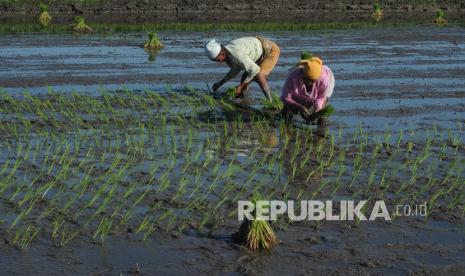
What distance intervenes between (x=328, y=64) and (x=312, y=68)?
20.4 feet

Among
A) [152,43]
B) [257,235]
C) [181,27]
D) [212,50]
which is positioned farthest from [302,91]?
[181,27]

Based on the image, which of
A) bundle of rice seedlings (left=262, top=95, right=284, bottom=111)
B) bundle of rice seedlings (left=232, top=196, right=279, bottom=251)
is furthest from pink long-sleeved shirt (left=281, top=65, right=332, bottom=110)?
bundle of rice seedlings (left=232, top=196, right=279, bottom=251)

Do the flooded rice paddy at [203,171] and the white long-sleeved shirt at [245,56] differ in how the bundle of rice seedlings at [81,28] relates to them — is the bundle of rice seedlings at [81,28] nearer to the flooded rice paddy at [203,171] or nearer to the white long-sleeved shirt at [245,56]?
the flooded rice paddy at [203,171]

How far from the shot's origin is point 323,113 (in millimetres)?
8219

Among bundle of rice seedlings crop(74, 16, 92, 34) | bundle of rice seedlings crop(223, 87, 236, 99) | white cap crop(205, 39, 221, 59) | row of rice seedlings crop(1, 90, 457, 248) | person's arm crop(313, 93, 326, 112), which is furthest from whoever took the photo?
bundle of rice seedlings crop(74, 16, 92, 34)

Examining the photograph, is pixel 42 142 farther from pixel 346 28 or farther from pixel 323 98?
pixel 346 28

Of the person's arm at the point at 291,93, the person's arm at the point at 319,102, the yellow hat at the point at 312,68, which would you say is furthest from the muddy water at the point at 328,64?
the yellow hat at the point at 312,68

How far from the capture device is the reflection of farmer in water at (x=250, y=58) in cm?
947

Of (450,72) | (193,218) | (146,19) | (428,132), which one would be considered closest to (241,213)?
(193,218)

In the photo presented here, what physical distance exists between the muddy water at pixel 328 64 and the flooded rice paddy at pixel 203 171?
0.22 feet

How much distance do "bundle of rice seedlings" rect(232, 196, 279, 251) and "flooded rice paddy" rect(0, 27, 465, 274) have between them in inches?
3.5

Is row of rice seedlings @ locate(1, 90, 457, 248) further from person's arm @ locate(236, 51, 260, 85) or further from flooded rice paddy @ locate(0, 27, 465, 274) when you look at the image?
person's arm @ locate(236, 51, 260, 85)

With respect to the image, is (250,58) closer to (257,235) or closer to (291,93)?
(291,93)

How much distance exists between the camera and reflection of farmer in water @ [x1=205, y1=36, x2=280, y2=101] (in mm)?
9469
